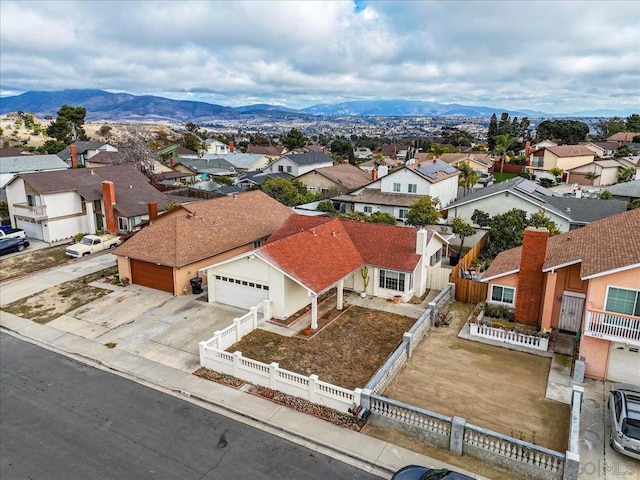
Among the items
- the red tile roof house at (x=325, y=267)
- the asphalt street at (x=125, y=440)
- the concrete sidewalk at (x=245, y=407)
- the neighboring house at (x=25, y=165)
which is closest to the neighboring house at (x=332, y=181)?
the red tile roof house at (x=325, y=267)

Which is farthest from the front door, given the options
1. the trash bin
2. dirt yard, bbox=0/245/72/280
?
dirt yard, bbox=0/245/72/280

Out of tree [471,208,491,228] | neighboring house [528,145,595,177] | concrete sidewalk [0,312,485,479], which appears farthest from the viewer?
neighboring house [528,145,595,177]

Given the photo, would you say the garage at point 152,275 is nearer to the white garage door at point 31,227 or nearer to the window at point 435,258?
the window at point 435,258

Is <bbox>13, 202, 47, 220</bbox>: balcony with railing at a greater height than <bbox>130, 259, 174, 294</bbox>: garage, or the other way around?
<bbox>13, 202, 47, 220</bbox>: balcony with railing

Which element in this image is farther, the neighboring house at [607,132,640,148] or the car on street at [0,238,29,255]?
the neighboring house at [607,132,640,148]

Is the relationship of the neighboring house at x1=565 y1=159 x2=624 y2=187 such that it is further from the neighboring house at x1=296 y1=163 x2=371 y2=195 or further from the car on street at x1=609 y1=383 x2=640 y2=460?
the car on street at x1=609 y1=383 x2=640 y2=460

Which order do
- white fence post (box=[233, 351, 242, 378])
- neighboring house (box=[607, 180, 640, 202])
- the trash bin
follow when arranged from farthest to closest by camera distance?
neighboring house (box=[607, 180, 640, 202]) → the trash bin → white fence post (box=[233, 351, 242, 378])

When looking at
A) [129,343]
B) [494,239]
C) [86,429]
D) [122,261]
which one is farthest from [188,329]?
[494,239]
